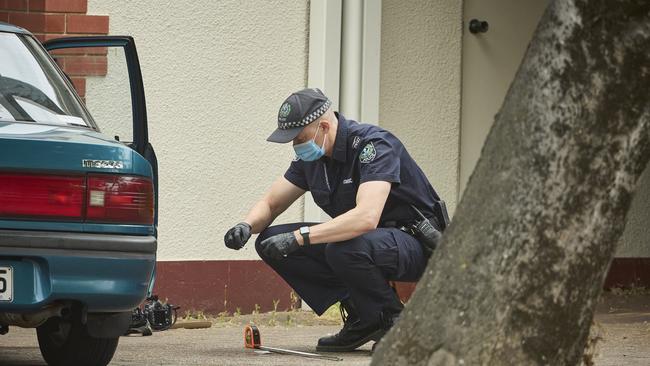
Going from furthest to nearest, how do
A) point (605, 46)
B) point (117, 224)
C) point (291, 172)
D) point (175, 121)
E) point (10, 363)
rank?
point (175, 121) → point (291, 172) → point (10, 363) → point (117, 224) → point (605, 46)

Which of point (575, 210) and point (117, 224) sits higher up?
point (575, 210)

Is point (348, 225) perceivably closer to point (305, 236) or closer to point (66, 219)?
point (305, 236)

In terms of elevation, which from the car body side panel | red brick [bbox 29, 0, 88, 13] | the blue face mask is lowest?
the car body side panel

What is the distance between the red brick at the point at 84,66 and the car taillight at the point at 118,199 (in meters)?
3.42

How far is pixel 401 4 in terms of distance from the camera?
9.80m

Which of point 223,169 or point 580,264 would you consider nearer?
point 580,264

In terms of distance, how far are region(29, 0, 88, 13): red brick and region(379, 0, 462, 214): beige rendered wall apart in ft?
→ 7.21

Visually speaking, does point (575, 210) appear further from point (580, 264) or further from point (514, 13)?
point (514, 13)

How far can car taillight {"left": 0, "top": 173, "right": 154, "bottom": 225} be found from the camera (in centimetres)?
498

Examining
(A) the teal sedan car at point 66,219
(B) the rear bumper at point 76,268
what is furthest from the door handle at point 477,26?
(B) the rear bumper at point 76,268

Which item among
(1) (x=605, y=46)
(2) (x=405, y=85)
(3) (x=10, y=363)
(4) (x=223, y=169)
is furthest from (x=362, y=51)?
(1) (x=605, y=46)

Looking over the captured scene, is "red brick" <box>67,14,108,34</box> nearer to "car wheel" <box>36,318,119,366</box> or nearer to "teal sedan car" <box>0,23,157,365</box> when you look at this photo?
"car wheel" <box>36,318,119,366</box>

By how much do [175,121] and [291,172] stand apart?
2082mm

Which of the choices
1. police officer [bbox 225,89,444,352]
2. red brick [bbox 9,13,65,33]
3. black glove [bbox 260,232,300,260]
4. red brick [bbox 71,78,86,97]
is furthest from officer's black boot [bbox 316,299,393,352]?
red brick [bbox 9,13,65,33]
